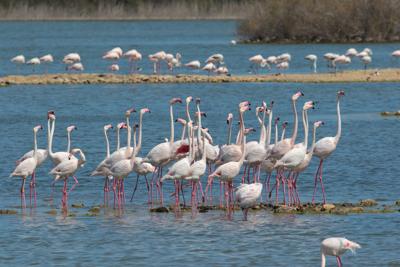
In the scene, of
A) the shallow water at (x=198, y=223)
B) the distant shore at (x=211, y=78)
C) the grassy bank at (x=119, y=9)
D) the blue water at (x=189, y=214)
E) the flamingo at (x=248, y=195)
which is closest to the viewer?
the shallow water at (x=198, y=223)

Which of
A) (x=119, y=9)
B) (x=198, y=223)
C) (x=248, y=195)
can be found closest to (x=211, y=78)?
(x=198, y=223)

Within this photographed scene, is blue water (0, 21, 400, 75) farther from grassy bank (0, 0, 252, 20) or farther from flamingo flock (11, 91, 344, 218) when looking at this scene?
flamingo flock (11, 91, 344, 218)

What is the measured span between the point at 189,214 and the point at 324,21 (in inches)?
2008

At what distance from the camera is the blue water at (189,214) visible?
14242 millimetres

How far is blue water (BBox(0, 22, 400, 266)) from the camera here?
46.7ft

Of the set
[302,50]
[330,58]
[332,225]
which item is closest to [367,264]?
[332,225]

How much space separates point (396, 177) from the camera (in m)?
20.2

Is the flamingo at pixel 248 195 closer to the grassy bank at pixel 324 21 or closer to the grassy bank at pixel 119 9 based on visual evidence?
the grassy bank at pixel 324 21

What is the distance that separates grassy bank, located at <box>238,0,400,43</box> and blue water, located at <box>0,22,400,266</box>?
27.3m

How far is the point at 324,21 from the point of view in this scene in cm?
6675

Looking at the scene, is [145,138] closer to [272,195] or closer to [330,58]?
[272,195]

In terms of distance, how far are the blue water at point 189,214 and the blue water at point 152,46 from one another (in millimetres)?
12765

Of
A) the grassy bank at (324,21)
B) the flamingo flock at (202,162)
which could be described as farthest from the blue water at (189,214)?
the grassy bank at (324,21)

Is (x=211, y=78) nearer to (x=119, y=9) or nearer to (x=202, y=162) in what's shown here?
(x=202, y=162)
